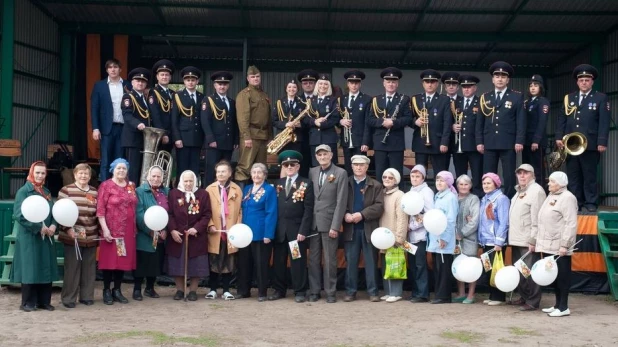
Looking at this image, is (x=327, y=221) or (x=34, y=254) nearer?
(x=34, y=254)

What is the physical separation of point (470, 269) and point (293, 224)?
2075 millimetres

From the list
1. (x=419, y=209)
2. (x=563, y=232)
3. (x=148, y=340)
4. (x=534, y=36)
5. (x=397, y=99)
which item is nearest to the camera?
(x=148, y=340)

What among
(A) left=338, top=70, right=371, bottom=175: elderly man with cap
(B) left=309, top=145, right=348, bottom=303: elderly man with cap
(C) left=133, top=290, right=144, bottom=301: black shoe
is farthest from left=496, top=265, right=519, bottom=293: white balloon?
(C) left=133, top=290, right=144, bottom=301: black shoe

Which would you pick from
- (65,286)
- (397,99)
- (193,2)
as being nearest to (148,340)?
(65,286)

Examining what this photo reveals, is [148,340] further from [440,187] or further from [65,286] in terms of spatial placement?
[440,187]

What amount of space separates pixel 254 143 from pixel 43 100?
8.79 m

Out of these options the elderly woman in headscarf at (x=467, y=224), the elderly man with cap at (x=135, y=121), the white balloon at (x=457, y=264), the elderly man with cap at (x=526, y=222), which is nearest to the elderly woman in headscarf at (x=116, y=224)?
the elderly man with cap at (x=135, y=121)

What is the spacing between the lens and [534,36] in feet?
57.1

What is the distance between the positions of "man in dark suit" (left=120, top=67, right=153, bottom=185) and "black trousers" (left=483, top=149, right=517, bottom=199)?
176 inches

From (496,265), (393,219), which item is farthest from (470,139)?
(496,265)

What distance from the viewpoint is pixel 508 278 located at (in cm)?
868

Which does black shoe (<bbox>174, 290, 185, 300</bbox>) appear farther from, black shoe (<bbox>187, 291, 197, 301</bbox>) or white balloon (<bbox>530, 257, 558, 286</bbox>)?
white balloon (<bbox>530, 257, 558, 286</bbox>)

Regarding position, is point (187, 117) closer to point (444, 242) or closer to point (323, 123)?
point (323, 123)

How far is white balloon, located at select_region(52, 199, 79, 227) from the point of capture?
27.5ft
